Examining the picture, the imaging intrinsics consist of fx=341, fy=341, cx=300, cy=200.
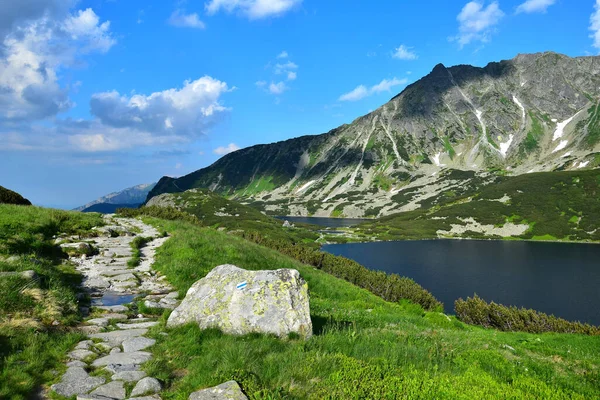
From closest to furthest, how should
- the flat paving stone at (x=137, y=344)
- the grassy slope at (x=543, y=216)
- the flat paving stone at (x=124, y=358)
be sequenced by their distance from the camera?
the flat paving stone at (x=124, y=358), the flat paving stone at (x=137, y=344), the grassy slope at (x=543, y=216)

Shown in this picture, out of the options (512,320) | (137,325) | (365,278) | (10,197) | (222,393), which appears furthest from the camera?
(365,278)

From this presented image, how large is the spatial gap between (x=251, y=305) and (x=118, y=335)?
137 inches

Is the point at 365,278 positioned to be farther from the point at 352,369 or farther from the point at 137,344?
the point at 137,344

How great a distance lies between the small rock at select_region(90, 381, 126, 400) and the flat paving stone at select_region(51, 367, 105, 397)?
7.4 inches

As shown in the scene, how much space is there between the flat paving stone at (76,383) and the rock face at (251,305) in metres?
3.01

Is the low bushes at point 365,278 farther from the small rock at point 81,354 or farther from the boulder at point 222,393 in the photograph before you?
the boulder at point 222,393

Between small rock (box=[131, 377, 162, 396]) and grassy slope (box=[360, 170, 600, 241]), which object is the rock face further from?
grassy slope (box=[360, 170, 600, 241])

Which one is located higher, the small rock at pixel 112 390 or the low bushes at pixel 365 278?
the small rock at pixel 112 390

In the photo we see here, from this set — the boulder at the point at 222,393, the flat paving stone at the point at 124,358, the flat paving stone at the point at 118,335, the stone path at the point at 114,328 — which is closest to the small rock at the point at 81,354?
the stone path at the point at 114,328

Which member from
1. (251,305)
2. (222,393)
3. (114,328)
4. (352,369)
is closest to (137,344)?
(114,328)

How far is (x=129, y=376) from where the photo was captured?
6617 mm

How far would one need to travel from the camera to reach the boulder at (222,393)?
5.87m

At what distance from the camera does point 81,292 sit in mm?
12414

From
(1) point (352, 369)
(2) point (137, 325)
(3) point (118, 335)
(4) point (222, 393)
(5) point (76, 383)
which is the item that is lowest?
(1) point (352, 369)
